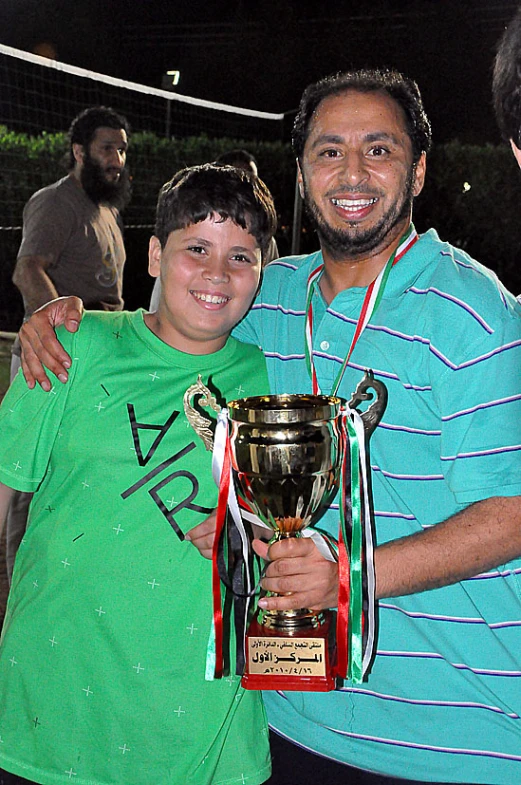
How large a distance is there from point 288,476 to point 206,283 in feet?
1.64

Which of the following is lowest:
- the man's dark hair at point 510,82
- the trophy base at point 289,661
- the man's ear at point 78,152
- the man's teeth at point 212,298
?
the trophy base at point 289,661

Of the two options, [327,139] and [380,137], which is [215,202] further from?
[380,137]

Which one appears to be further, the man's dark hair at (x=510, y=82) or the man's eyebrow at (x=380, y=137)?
the man's eyebrow at (x=380, y=137)

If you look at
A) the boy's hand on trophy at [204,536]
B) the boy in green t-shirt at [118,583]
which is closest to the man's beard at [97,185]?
the boy in green t-shirt at [118,583]

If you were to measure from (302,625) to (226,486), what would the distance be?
33 cm

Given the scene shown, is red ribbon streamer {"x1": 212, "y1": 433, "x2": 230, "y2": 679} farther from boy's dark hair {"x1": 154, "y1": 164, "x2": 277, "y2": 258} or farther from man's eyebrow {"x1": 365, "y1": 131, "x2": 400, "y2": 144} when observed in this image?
man's eyebrow {"x1": 365, "y1": 131, "x2": 400, "y2": 144}

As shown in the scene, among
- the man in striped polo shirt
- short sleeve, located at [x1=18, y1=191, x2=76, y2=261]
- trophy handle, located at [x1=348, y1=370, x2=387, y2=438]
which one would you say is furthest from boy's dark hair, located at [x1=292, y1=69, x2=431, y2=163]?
short sleeve, located at [x1=18, y1=191, x2=76, y2=261]

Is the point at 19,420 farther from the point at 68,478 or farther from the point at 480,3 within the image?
the point at 480,3

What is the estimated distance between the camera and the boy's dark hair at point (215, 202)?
89.3 inches

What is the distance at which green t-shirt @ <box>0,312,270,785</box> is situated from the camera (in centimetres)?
202

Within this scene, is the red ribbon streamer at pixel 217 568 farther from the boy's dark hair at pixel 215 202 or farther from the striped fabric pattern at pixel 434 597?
the boy's dark hair at pixel 215 202

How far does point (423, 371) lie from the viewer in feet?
6.56

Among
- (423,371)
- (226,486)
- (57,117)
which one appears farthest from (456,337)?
(57,117)

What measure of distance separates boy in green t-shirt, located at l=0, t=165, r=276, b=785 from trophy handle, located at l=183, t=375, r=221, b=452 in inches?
3.6
